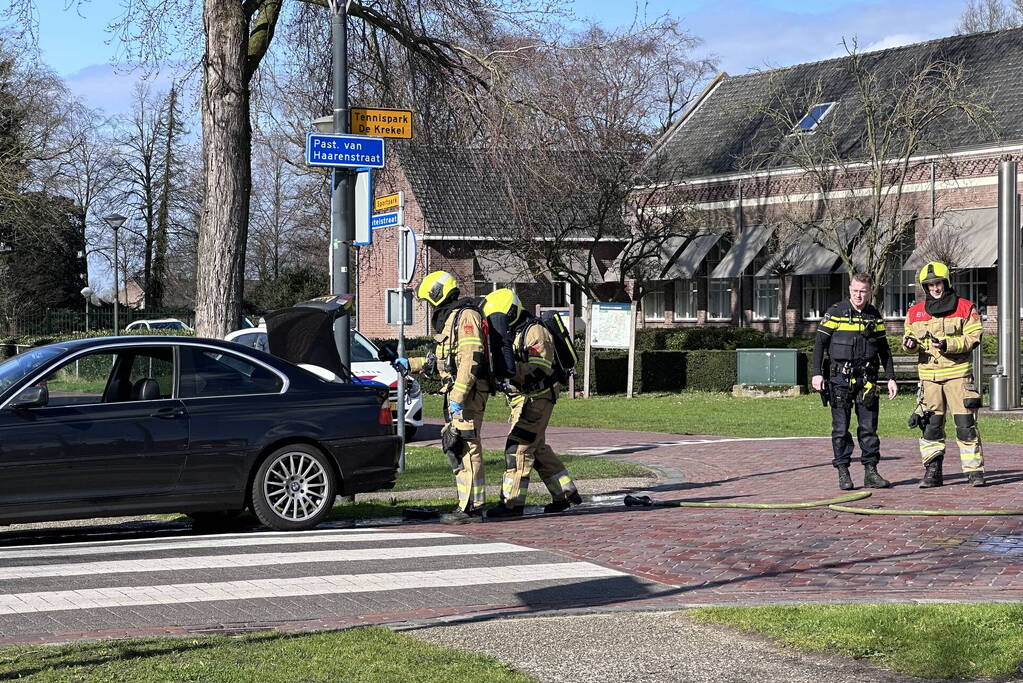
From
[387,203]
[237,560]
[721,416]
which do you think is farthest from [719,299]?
[237,560]

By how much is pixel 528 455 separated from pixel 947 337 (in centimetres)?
397

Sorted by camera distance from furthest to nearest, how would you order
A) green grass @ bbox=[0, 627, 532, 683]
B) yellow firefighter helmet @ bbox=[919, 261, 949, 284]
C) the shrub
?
the shrub → yellow firefighter helmet @ bbox=[919, 261, 949, 284] → green grass @ bbox=[0, 627, 532, 683]

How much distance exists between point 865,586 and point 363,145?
20.5ft

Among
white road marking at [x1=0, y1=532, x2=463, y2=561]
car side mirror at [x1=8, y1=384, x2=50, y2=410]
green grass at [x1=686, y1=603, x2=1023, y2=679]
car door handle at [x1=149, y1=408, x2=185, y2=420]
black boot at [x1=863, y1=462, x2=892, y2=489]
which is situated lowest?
white road marking at [x1=0, y1=532, x2=463, y2=561]

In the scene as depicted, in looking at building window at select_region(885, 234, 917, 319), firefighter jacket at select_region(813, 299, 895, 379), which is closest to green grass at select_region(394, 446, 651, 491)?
firefighter jacket at select_region(813, 299, 895, 379)

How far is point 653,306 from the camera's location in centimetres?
4800

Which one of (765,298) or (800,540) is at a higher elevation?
(765,298)

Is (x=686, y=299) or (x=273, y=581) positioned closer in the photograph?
(x=273, y=581)

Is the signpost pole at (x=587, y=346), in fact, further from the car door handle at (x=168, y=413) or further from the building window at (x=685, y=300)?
the car door handle at (x=168, y=413)

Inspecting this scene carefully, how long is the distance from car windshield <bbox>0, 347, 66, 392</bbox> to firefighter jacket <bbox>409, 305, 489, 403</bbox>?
2771 millimetres

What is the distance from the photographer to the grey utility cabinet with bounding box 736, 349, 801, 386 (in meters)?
29.8

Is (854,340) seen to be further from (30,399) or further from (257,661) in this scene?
(257,661)

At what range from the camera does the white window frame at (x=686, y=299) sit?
151ft

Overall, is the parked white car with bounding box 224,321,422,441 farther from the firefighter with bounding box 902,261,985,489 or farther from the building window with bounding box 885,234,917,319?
the building window with bounding box 885,234,917,319
